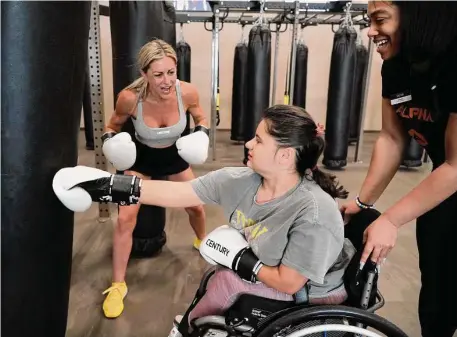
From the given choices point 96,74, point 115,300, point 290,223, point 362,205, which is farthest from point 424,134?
point 96,74


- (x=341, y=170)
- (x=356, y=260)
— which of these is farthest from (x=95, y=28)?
(x=341, y=170)

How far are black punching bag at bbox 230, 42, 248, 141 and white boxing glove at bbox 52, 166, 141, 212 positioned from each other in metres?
3.24

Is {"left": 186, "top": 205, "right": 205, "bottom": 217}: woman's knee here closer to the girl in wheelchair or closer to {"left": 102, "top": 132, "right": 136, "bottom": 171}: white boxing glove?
{"left": 102, "top": 132, "right": 136, "bottom": 171}: white boxing glove

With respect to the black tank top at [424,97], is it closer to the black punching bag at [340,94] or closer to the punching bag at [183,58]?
the black punching bag at [340,94]

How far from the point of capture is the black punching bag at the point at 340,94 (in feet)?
12.1

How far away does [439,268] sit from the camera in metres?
1.27

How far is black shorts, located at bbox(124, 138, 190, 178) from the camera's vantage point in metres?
1.91

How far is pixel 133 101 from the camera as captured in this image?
5.96ft

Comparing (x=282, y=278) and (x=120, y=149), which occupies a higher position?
(x=120, y=149)

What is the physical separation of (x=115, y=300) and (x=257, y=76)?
269 cm

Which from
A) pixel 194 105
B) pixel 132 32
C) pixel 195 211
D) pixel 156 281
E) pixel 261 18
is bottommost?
pixel 156 281

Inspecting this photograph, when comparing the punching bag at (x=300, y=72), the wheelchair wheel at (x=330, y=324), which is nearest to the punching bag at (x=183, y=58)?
the punching bag at (x=300, y=72)

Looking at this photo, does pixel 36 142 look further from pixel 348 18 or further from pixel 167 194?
pixel 348 18

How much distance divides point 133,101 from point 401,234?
1.86 meters
